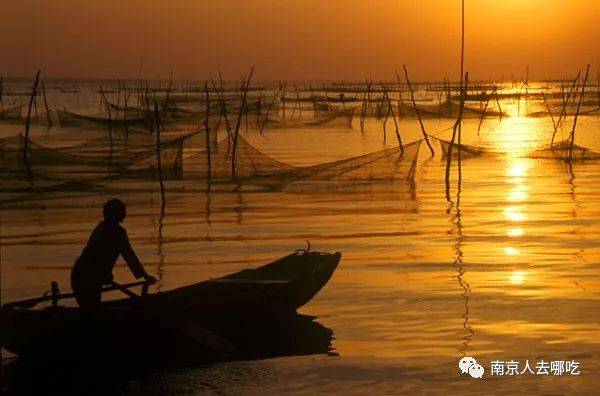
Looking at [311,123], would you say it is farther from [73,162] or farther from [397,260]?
[397,260]

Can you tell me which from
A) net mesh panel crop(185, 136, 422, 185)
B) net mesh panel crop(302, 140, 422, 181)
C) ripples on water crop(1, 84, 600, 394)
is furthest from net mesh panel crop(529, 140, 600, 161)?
net mesh panel crop(302, 140, 422, 181)

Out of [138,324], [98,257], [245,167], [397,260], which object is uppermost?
[98,257]

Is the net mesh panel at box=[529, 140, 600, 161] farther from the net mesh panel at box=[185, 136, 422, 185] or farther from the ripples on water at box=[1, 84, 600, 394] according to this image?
the net mesh panel at box=[185, 136, 422, 185]

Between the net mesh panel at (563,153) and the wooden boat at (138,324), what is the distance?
15.4 m

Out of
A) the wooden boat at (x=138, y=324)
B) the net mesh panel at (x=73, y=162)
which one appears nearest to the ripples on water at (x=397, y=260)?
the wooden boat at (x=138, y=324)

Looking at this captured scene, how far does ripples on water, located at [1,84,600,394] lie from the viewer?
6.78 m

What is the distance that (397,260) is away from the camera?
35.3 ft

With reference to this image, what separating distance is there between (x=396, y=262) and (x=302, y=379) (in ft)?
13.7

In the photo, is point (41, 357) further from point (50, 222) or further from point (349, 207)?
point (349, 207)

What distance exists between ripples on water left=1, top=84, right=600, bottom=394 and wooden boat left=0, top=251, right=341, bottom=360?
288 mm

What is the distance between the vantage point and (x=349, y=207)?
605 inches

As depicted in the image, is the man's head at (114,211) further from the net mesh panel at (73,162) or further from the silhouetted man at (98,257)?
the net mesh panel at (73,162)

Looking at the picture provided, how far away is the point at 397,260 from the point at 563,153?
1257 centimetres

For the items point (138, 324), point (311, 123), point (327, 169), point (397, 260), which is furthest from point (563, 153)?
point (138, 324)
